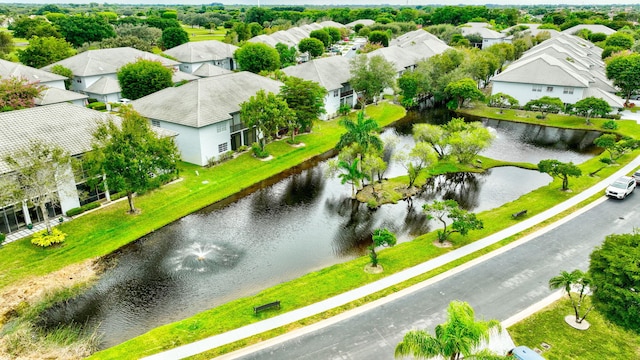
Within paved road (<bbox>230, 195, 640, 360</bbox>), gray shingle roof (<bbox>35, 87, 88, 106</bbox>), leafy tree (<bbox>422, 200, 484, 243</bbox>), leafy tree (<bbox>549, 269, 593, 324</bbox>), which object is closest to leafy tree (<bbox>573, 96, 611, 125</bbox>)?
paved road (<bbox>230, 195, 640, 360</bbox>)

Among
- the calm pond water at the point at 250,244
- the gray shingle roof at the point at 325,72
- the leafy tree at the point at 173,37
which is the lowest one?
the calm pond water at the point at 250,244

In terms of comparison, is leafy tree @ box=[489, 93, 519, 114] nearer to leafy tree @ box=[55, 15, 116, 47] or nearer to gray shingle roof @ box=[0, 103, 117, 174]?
gray shingle roof @ box=[0, 103, 117, 174]

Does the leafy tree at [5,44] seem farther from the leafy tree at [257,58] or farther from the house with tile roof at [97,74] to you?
the leafy tree at [257,58]

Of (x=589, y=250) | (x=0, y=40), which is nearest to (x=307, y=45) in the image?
(x=0, y=40)

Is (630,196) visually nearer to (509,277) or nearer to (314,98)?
(509,277)

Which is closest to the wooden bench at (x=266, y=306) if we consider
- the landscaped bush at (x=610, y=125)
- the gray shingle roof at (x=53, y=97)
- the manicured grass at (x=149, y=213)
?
the manicured grass at (x=149, y=213)

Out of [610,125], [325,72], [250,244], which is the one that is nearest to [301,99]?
[325,72]
